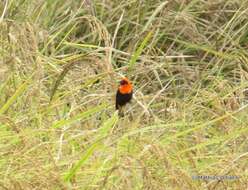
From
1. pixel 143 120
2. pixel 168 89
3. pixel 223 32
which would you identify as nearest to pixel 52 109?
Answer: pixel 143 120

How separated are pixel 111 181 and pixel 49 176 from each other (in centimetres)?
21

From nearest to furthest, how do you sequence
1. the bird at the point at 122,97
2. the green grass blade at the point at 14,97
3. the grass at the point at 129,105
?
the grass at the point at 129,105 < the green grass blade at the point at 14,97 < the bird at the point at 122,97

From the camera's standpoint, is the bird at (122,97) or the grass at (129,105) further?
the bird at (122,97)

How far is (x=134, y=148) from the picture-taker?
2809 mm

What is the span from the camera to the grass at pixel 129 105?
2.66 metres

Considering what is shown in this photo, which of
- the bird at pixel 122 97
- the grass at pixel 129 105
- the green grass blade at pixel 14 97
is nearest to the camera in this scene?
the grass at pixel 129 105

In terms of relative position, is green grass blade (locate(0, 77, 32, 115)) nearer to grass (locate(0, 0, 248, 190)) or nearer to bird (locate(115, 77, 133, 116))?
grass (locate(0, 0, 248, 190))

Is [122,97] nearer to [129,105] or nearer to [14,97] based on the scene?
[129,105]

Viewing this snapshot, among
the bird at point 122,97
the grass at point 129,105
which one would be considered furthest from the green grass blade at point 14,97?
the bird at point 122,97

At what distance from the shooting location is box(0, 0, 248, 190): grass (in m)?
2.66

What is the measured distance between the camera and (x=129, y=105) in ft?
11.6

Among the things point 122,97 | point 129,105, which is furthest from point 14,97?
point 129,105

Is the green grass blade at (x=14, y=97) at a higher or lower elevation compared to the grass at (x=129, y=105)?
higher

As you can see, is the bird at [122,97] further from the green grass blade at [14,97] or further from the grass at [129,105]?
the green grass blade at [14,97]
